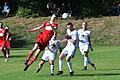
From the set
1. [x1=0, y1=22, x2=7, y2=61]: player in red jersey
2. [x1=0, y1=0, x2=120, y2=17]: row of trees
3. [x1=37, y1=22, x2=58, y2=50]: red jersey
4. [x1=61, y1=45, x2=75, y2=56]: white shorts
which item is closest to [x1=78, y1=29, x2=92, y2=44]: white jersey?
[x1=61, y1=45, x2=75, y2=56]: white shorts

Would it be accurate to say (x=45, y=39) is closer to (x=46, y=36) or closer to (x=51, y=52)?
(x=46, y=36)

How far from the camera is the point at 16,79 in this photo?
59.0 ft

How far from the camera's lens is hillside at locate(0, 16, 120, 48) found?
49688mm

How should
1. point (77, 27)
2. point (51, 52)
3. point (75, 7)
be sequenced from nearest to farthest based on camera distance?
point (51, 52), point (77, 27), point (75, 7)

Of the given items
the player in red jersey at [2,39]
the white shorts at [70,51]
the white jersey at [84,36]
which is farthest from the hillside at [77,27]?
the white shorts at [70,51]

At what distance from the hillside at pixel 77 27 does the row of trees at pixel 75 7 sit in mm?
1468

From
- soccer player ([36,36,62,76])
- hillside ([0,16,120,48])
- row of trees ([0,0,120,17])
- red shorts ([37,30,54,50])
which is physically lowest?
hillside ([0,16,120,48])

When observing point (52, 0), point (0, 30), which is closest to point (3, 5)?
point (52, 0)

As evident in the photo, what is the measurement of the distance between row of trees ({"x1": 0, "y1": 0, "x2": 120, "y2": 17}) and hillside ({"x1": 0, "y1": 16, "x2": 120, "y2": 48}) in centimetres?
147

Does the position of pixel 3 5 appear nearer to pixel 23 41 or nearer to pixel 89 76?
pixel 23 41

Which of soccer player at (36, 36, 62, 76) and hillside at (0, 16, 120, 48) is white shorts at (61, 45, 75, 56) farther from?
hillside at (0, 16, 120, 48)

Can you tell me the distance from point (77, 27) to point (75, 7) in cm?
1000

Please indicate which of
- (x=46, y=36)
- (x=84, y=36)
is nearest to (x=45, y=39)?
(x=46, y=36)

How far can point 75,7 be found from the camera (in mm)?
62375
